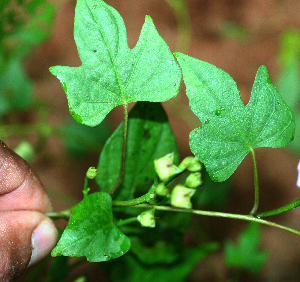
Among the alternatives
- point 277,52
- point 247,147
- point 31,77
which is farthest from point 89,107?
point 277,52

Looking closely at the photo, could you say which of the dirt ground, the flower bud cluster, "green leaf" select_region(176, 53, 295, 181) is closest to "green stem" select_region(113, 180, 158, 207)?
the flower bud cluster

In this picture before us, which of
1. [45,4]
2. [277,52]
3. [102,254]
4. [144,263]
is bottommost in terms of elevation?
[144,263]

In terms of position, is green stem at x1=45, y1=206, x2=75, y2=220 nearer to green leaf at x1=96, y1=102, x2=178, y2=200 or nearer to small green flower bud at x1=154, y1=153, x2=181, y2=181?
green leaf at x1=96, y1=102, x2=178, y2=200

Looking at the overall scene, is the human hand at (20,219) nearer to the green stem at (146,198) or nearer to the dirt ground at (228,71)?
the green stem at (146,198)

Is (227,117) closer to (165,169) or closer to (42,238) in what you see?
(165,169)

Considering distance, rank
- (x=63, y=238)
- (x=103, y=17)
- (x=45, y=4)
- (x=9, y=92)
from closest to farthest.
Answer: (x=63, y=238) → (x=103, y=17) → (x=45, y=4) → (x=9, y=92)

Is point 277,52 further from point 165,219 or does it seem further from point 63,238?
point 63,238

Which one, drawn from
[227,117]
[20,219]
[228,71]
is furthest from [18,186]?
[228,71]
